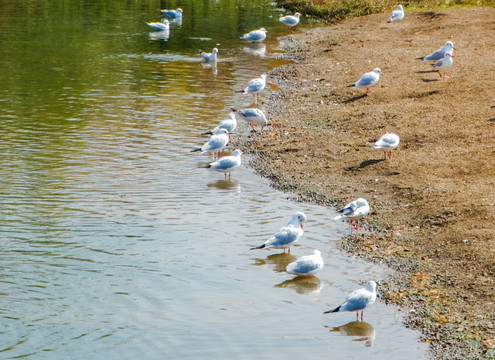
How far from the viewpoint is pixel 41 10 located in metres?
47.2

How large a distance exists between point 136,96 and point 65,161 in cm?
818

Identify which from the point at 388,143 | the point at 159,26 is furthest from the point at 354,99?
the point at 159,26

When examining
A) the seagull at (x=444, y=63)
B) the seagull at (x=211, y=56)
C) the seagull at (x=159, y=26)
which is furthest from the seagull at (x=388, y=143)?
the seagull at (x=159, y=26)

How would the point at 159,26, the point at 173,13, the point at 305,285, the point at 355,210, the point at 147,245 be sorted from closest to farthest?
1. the point at 305,285
2. the point at 147,245
3. the point at 355,210
4. the point at 159,26
5. the point at 173,13

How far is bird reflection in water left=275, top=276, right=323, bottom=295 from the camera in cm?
1243

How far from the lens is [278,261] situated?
45.1 ft

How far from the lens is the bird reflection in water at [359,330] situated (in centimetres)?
1085

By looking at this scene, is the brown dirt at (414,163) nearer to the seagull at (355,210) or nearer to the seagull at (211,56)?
the seagull at (355,210)

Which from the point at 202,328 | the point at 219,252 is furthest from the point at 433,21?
the point at 202,328

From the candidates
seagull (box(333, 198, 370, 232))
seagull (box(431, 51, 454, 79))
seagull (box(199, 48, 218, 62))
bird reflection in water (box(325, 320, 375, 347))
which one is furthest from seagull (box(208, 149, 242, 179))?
seagull (box(199, 48, 218, 62))

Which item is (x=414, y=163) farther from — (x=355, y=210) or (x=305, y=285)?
(x=305, y=285)

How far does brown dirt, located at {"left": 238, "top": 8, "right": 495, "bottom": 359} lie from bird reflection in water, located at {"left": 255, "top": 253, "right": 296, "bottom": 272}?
1.29m

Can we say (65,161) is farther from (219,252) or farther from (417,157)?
(417,157)

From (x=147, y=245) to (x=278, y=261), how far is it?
2.74 m
